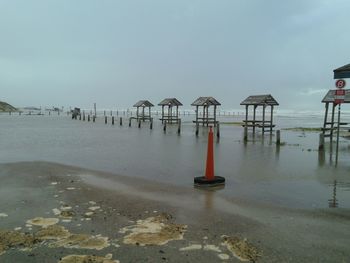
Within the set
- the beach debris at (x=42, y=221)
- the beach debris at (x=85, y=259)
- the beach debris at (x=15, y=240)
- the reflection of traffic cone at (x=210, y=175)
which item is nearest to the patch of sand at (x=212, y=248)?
the beach debris at (x=85, y=259)

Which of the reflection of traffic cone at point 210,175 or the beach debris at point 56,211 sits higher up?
the reflection of traffic cone at point 210,175

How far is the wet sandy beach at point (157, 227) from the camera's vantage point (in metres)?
4.13

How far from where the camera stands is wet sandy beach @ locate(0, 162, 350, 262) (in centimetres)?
413

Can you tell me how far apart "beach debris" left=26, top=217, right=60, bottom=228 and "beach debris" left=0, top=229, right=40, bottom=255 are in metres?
0.42

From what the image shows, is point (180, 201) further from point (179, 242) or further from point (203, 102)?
point (203, 102)

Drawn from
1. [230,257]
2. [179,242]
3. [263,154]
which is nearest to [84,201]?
[179,242]

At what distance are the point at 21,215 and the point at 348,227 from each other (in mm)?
5330

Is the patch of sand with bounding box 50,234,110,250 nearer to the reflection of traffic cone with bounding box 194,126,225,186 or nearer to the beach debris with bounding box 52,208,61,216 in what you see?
the beach debris with bounding box 52,208,61,216

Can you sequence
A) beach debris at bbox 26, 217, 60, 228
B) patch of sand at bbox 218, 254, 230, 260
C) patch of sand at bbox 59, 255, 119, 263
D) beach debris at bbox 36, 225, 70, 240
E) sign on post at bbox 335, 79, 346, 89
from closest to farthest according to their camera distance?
patch of sand at bbox 59, 255, 119, 263 → patch of sand at bbox 218, 254, 230, 260 → beach debris at bbox 36, 225, 70, 240 → beach debris at bbox 26, 217, 60, 228 → sign on post at bbox 335, 79, 346, 89

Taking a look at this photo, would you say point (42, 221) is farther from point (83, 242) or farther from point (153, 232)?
point (153, 232)

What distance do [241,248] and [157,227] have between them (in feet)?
4.49

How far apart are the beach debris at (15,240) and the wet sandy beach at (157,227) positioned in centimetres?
1

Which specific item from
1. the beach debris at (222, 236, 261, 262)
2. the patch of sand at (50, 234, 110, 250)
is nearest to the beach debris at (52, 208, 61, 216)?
the patch of sand at (50, 234, 110, 250)

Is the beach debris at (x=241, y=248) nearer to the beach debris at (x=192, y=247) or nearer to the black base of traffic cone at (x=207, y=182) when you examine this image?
the beach debris at (x=192, y=247)
